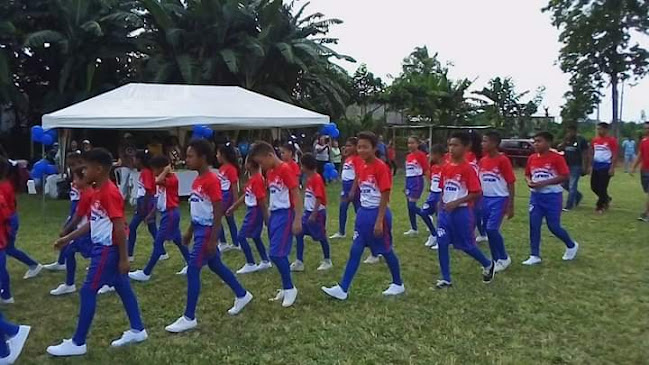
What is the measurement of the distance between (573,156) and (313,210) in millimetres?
7706

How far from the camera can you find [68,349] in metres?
4.75

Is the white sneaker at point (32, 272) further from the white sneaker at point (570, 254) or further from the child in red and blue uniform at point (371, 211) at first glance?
the white sneaker at point (570, 254)

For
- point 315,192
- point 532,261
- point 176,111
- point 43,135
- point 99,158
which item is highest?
point 176,111

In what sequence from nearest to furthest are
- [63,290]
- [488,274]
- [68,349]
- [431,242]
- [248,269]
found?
[68,349], [63,290], [488,274], [248,269], [431,242]

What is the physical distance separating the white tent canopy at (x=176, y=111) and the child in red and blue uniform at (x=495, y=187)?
18.6ft

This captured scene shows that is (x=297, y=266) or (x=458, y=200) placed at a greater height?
(x=458, y=200)

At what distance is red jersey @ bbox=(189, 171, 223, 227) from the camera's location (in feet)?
17.5

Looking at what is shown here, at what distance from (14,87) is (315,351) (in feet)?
60.2

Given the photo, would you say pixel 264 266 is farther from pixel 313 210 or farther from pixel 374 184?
pixel 374 184

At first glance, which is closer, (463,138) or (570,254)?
(463,138)

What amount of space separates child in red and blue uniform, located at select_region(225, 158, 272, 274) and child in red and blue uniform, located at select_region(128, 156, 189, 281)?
0.62 metres

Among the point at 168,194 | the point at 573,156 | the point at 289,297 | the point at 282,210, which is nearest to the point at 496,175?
the point at 282,210

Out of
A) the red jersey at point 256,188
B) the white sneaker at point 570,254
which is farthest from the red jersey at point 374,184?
the white sneaker at point 570,254

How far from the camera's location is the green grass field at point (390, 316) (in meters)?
4.77
